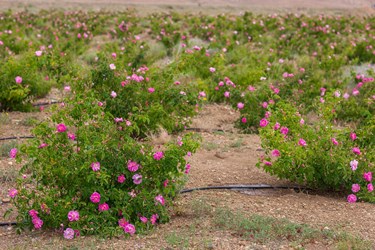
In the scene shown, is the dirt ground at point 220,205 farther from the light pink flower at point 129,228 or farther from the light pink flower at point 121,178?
the light pink flower at point 121,178

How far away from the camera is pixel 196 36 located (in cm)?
1619

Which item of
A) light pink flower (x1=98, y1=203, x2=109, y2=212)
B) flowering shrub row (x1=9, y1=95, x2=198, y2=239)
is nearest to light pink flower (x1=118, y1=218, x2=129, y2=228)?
flowering shrub row (x1=9, y1=95, x2=198, y2=239)

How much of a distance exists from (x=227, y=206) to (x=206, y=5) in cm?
2375

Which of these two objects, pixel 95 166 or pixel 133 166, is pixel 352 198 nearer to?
pixel 133 166

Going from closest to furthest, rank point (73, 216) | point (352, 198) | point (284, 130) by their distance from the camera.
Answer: point (73, 216) < point (352, 198) < point (284, 130)

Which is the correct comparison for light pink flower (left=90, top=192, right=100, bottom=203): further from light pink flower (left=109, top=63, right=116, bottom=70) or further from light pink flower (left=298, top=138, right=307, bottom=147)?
light pink flower (left=109, top=63, right=116, bottom=70)

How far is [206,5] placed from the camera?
94.0 ft

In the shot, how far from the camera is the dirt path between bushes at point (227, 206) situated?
4.81 meters

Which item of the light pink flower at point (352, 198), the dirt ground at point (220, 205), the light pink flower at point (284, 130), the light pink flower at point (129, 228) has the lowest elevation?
the dirt ground at point (220, 205)

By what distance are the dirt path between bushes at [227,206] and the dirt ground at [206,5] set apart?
18243mm

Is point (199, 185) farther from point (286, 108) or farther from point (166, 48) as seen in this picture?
point (166, 48)

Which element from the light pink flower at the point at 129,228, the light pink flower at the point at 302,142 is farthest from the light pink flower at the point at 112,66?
the light pink flower at the point at 129,228

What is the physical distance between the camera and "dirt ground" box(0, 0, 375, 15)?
25.5 metres

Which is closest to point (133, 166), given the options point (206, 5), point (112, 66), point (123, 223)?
point (123, 223)
